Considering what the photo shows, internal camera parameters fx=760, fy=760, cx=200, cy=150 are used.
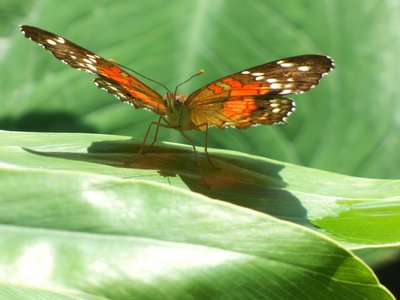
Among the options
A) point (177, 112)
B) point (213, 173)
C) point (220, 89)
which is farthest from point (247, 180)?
point (177, 112)

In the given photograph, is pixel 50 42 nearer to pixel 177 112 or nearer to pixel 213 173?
pixel 177 112

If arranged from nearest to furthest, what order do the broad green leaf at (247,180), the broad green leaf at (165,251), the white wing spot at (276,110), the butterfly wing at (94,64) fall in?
the broad green leaf at (165,251) < the broad green leaf at (247,180) < the butterfly wing at (94,64) < the white wing spot at (276,110)

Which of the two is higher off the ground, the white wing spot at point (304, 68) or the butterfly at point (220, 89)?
the white wing spot at point (304, 68)

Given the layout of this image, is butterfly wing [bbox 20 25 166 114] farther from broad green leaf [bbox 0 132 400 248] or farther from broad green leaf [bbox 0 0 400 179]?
broad green leaf [bbox 0 0 400 179]

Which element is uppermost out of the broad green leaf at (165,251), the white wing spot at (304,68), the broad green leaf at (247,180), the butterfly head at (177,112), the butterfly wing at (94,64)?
the white wing spot at (304,68)

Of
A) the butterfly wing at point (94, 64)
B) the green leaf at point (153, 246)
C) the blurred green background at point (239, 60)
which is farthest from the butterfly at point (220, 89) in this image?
the green leaf at point (153, 246)

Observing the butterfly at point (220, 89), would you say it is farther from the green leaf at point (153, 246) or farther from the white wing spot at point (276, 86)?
the green leaf at point (153, 246)
